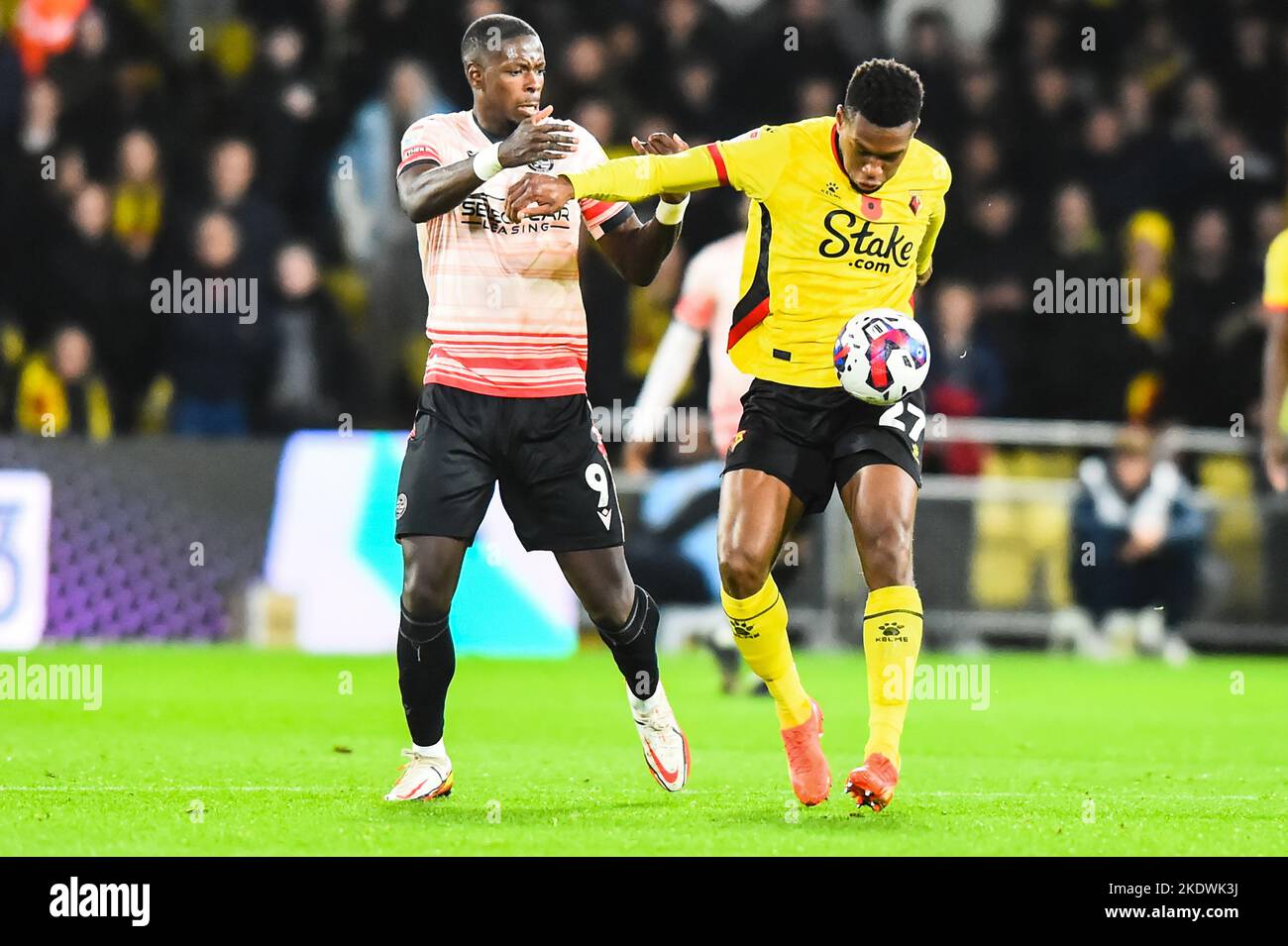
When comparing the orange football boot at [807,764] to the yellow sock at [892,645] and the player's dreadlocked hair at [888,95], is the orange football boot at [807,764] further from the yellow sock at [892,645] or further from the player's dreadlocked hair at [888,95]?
the player's dreadlocked hair at [888,95]

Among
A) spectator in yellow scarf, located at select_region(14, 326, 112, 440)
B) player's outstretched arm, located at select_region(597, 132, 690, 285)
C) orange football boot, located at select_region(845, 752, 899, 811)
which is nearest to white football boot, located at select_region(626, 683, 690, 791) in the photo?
orange football boot, located at select_region(845, 752, 899, 811)

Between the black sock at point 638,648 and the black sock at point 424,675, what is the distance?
581 mm

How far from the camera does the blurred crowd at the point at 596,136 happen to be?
1481 centimetres

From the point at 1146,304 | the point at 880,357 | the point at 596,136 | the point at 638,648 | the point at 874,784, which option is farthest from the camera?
the point at 1146,304

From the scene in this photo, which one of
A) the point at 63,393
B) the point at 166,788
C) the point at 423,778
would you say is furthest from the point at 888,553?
the point at 63,393

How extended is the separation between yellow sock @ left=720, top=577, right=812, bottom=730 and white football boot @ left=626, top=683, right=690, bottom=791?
15.3 inches

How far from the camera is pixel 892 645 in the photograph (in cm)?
681

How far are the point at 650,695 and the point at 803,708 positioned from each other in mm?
603

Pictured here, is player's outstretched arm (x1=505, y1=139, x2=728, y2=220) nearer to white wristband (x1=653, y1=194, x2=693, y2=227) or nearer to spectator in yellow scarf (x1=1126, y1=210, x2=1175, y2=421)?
white wristband (x1=653, y1=194, x2=693, y2=227)

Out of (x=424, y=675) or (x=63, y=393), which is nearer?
(x=424, y=675)

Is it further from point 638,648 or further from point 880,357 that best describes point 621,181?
point 638,648

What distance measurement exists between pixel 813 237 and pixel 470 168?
1.19 metres

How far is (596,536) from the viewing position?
7.24 m

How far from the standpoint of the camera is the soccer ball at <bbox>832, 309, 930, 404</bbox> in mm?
6871
